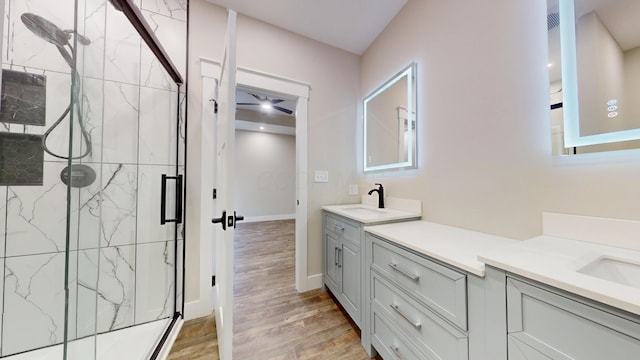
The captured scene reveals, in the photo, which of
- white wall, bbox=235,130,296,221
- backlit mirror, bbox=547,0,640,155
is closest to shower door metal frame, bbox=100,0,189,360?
backlit mirror, bbox=547,0,640,155

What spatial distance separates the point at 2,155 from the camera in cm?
116

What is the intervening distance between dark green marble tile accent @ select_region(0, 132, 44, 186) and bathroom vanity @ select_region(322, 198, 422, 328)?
193cm

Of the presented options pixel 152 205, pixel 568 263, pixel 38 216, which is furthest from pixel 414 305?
pixel 38 216

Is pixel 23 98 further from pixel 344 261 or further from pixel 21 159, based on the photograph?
pixel 344 261

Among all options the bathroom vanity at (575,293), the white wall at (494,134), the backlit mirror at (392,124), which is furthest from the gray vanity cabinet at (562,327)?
the backlit mirror at (392,124)

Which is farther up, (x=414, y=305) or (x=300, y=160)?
(x=300, y=160)

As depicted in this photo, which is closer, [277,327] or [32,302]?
[32,302]

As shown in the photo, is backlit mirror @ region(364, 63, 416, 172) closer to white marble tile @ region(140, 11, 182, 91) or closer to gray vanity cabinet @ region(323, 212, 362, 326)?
gray vanity cabinet @ region(323, 212, 362, 326)

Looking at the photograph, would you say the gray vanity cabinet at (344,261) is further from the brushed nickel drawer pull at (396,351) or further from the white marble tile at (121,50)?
the white marble tile at (121,50)

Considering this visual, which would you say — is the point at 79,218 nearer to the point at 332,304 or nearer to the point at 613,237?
the point at 332,304

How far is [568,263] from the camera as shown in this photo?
64cm

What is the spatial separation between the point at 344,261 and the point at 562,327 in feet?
4.08

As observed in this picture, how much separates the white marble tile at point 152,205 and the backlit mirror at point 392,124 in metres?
1.81

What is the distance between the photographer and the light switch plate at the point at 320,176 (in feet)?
6.99
